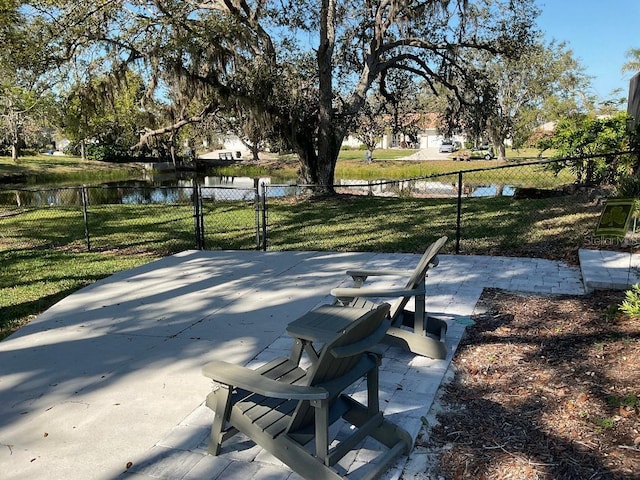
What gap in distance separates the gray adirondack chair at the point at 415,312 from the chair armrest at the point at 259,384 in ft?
4.56

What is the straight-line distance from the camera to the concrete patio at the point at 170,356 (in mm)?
2598

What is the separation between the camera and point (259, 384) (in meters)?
2.15

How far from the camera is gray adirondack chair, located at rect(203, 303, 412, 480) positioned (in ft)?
6.81

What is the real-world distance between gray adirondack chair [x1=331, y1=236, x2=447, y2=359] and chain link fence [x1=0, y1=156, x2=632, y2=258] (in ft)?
11.4

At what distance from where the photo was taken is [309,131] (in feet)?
50.2

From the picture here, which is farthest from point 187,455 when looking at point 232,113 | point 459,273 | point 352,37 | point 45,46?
point 352,37

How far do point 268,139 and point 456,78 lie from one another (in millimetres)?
6278

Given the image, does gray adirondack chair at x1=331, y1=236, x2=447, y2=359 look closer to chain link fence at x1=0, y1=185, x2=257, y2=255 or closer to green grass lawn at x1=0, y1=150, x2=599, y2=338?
green grass lawn at x1=0, y1=150, x2=599, y2=338

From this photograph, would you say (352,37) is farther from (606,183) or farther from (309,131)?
(606,183)

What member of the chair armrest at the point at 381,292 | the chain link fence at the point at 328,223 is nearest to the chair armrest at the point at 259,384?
the chair armrest at the point at 381,292

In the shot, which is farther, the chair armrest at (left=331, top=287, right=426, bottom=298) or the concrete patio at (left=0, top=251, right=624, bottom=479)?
the chair armrest at (left=331, top=287, right=426, bottom=298)

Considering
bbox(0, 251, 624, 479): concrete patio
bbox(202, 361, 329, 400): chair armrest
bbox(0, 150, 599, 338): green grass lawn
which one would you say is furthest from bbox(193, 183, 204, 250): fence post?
bbox(202, 361, 329, 400): chair armrest

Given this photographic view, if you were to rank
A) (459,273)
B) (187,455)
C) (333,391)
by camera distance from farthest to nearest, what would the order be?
(459,273) < (187,455) < (333,391)

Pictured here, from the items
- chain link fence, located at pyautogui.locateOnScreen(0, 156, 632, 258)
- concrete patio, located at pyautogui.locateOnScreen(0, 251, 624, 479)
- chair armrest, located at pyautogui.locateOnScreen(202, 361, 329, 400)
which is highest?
chair armrest, located at pyautogui.locateOnScreen(202, 361, 329, 400)
